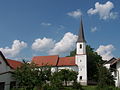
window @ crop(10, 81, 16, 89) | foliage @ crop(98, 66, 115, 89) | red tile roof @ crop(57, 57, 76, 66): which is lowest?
window @ crop(10, 81, 16, 89)

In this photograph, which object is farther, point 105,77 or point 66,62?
point 66,62

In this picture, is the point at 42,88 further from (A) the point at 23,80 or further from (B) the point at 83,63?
(B) the point at 83,63

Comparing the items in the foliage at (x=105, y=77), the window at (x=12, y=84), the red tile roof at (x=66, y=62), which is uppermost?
the red tile roof at (x=66, y=62)

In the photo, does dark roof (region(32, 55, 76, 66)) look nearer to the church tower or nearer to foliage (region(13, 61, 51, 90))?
the church tower

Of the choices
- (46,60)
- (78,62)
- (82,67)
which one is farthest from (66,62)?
(46,60)

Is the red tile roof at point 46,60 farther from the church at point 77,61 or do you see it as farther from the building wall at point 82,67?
the building wall at point 82,67

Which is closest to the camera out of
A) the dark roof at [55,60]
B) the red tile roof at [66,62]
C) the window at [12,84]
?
the window at [12,84]

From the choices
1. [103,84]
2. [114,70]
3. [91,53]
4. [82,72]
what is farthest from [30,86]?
[91,53]

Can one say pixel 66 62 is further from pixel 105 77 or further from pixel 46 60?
pixel 105 77

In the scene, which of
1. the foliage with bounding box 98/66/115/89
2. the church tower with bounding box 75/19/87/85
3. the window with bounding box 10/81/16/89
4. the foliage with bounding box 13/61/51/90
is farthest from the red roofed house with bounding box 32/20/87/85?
the foliage with bounding box 13/61/51/90

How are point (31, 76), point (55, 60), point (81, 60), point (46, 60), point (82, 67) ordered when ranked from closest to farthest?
point (31, 76) < point (82, 67) < point (81, 60) < point (55, 60) < point (46, 60)

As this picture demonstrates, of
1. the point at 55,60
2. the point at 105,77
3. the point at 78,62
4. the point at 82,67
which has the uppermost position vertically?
the point at 55,60

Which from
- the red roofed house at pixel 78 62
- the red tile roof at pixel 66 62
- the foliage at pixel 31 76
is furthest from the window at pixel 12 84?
the red tile roof at pixel 66 62

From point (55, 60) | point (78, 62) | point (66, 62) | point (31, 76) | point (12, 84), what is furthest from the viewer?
point (55, 60)
